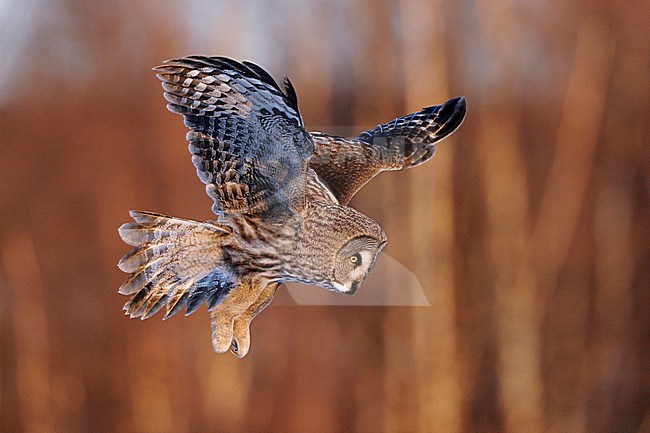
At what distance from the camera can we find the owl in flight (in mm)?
1030

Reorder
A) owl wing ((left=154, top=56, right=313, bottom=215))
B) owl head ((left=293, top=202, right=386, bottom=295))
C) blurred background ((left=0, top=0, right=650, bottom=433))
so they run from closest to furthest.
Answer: owl wing ((left=154, top=56, right=313, bottom=215)), owl head ((left=293, top=202, right=386, bottom=295)), blurred background ((left=0, top=0, right=650, bottom=433))

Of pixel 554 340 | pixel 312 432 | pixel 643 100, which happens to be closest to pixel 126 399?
pixel 312 432

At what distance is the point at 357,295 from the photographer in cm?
119

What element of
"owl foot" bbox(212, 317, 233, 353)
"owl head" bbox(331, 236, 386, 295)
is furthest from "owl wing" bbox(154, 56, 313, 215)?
"owl foot" bbox(212, 317, 233, 353)

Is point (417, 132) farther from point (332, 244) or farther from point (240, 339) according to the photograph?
point (240, 339)

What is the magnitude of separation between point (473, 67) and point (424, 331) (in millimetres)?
547

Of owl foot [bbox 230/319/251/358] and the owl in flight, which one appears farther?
owl foot [bbox 230/319/251/358]

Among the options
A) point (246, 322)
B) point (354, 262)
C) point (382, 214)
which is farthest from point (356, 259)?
point (246, 322)

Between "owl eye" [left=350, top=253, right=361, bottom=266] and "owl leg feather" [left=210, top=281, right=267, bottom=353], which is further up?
"owl eye" [left=350, top=253, right=361, bottom=266]

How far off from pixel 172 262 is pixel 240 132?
285mm

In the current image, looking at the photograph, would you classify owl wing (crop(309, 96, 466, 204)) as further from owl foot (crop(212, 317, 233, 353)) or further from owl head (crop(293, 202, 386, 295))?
owl foot (crop(212, 317, 233, 353))

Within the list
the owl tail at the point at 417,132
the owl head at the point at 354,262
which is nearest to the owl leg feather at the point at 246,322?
the owl head at the point at 354,262

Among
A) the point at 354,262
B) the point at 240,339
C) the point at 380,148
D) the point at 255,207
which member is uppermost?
the point at 380,148

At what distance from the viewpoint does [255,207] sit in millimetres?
1109
